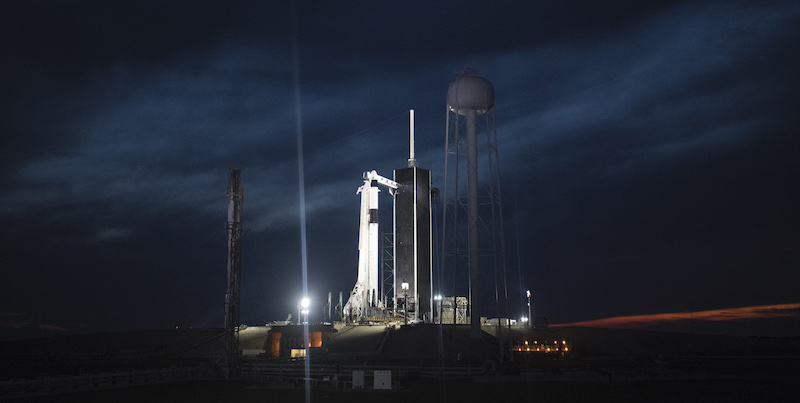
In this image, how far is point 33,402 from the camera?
Answer: 2733cm

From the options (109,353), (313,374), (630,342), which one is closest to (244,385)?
(313,374)

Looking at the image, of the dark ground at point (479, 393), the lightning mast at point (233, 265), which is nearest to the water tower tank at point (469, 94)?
the lightning mast at point (233, 265)

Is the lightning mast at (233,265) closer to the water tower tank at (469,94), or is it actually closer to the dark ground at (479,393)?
the dark ground at (479,393)

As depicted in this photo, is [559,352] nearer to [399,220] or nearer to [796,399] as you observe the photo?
[399,220]

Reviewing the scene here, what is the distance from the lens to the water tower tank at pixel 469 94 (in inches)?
2313

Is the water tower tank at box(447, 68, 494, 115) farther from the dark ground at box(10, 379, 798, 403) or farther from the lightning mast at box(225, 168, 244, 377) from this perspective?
the dark ground at box(10, 379, 798, 403)

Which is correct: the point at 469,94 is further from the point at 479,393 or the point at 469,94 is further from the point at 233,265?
the point at 479,393

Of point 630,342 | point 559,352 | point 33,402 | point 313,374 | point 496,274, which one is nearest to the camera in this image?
point 33,402

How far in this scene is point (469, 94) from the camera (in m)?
58.7

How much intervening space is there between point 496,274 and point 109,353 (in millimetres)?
40912

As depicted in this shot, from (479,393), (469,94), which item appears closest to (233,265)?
(479,393)

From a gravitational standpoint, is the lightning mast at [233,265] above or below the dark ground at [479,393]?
above

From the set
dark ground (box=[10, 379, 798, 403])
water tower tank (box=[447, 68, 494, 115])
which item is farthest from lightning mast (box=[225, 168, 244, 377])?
water tower tank (box=[447, 68, 494, 115])

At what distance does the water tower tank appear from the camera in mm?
58750
